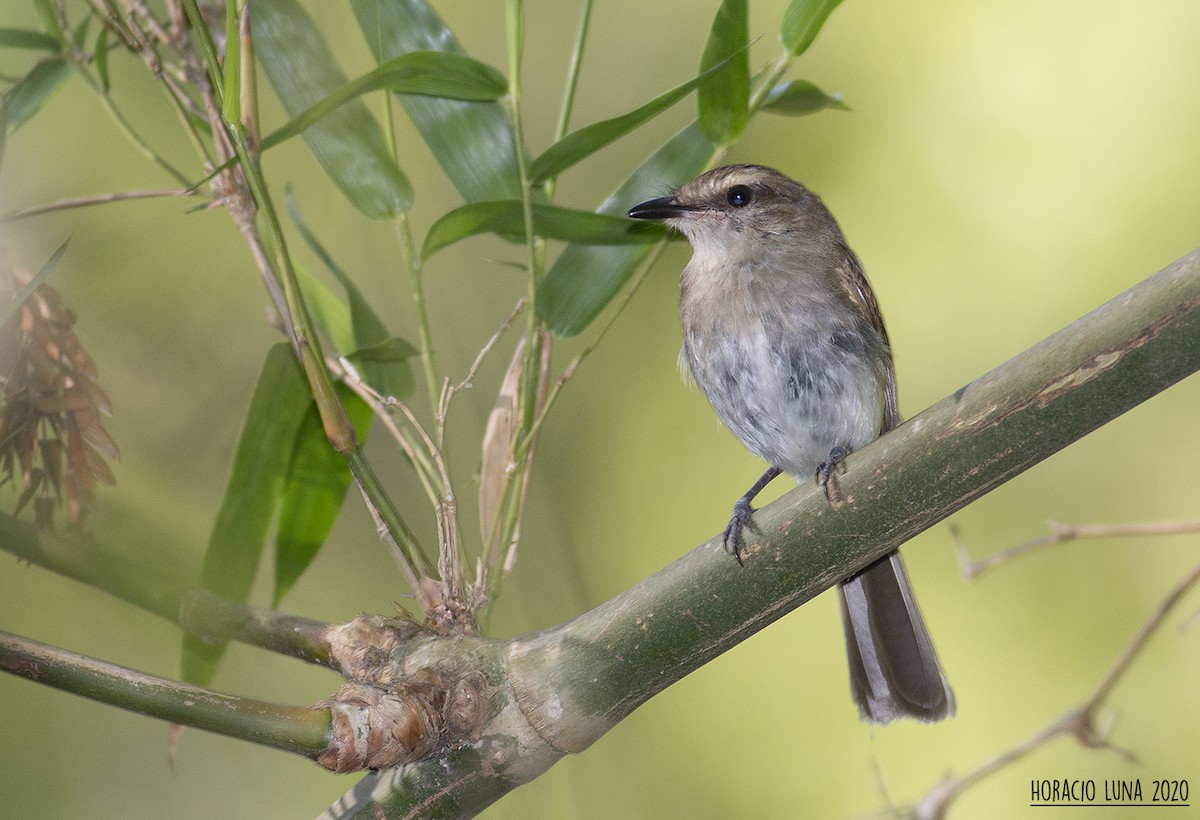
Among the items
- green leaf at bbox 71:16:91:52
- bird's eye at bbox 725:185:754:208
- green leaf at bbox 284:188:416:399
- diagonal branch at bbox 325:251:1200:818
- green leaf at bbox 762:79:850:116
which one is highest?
green leaf at bbox 71:16:91:52

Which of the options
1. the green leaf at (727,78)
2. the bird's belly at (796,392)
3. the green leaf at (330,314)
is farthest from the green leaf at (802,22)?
the green leaf at (330,314)

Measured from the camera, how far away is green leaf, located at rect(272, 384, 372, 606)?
144 centimetres

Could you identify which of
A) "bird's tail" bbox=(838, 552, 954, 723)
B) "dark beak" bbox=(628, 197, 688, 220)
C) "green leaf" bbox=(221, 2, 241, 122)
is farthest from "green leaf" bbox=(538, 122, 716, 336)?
"bird's tail" bbox=(838, 552, 954, 723)

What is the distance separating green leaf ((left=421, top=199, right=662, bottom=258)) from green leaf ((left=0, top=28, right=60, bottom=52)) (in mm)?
586

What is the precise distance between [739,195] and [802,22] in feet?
1.70

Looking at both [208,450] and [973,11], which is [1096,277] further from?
[208,450]

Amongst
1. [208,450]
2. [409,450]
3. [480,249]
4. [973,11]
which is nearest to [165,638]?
[208,450]

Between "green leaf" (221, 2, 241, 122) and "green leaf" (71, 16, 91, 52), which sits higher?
"green leaf" (71, 16, 91, 52)

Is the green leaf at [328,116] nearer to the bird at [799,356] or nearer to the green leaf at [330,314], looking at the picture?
the green leaf at [330,314]

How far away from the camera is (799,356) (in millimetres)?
1537

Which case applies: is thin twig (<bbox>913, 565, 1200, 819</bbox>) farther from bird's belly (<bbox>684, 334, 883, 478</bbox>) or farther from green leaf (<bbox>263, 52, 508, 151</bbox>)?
green leaf (<bbox>263, 52, 508, 151</bbox>)

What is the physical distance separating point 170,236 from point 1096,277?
1817 mm

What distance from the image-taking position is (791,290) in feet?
5.23

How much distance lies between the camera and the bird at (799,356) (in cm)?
153
